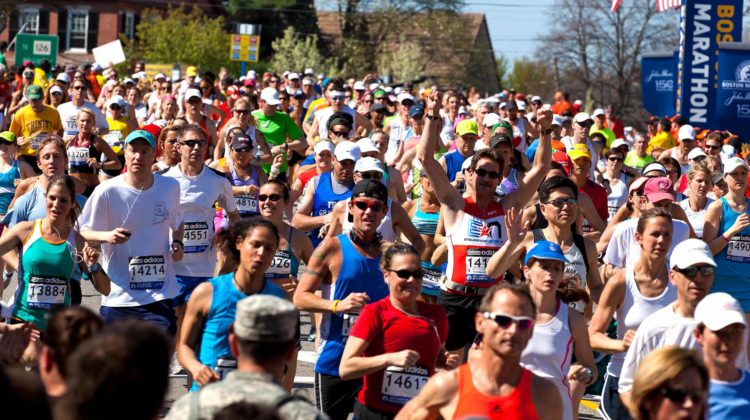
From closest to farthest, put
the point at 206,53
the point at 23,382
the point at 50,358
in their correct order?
the point at 23,382 < the point at 50,358 < the point at 206,53

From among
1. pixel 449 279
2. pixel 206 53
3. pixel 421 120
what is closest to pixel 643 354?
pixel 449 279

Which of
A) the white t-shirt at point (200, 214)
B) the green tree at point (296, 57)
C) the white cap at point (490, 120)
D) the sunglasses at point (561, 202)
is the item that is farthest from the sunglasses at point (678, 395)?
the green tree at point (296, 57)

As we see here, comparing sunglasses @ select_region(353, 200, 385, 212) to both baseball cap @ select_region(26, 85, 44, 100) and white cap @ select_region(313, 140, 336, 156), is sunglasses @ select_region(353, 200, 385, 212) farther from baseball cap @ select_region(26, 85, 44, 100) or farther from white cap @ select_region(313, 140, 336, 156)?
baseball cap @ select_region(26, 85, 44, 100)

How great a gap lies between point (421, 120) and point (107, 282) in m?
7.88

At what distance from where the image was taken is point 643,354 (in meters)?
6.60

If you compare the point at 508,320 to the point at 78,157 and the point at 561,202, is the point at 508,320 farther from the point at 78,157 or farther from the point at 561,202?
the point at 78,157

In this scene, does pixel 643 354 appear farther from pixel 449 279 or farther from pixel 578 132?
pixel 578 132

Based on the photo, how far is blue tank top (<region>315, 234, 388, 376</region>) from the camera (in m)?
7.46

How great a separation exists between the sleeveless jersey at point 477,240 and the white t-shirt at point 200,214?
6.12 feet

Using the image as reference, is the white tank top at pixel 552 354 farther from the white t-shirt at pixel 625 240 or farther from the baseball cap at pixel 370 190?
the white t-shirt at pixel 625 240

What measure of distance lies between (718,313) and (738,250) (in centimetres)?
484

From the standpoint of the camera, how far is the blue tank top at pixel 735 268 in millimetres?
10422

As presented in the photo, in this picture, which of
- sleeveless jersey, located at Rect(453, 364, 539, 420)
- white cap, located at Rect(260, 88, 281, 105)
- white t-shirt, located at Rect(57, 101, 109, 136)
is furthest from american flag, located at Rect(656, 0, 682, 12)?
sleeveless jersey, located at Rect(453, 364, 539, 420)

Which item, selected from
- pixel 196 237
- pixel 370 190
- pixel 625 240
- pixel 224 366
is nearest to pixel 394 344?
pixel 224 366
